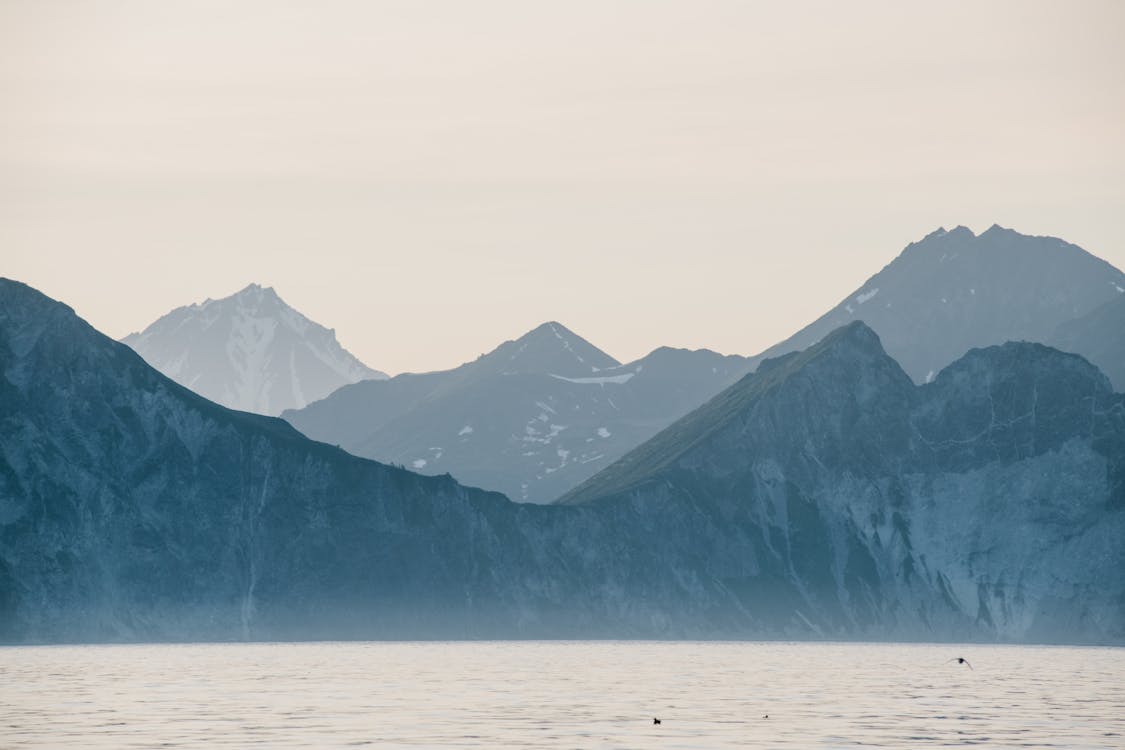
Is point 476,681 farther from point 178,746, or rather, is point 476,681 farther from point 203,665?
point 178,746

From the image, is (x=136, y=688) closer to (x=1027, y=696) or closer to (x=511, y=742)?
(x=511, y=742)

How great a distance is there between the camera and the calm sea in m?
94.7

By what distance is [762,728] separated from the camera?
101938 mm

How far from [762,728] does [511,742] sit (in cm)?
1669

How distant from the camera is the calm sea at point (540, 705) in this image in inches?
3728

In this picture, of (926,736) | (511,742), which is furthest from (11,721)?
(926,736)

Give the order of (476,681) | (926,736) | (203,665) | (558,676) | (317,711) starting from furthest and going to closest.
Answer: (203,665), (558,676), (476,681), (317,711), (926,736)

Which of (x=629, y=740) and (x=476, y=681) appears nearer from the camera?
(x=629, y=740)

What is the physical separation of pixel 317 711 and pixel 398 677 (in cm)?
4179

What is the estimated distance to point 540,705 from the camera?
118 m

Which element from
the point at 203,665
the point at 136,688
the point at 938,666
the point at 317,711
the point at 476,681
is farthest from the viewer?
the point at 938,666

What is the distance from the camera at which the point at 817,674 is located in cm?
16688

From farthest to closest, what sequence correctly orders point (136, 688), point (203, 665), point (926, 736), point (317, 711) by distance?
point (203, 665), point (136, 688), point (317, 711), point (926, 736)

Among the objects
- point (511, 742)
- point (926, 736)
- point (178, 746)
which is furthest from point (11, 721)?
point (926, 736)
